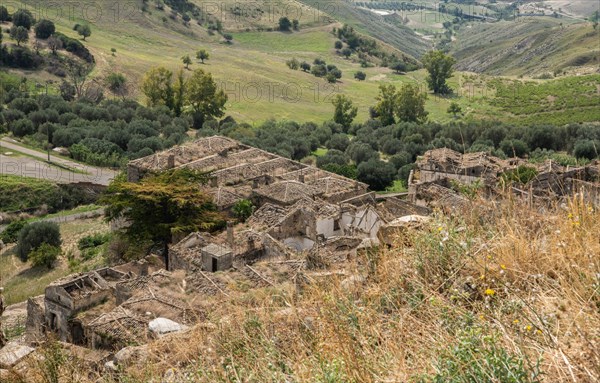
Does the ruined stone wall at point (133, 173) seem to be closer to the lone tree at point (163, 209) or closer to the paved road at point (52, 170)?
the lone tree at point (163, 209)

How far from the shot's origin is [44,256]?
103ft

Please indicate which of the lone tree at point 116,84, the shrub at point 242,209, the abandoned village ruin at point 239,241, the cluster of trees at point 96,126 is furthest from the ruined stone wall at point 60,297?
the lone tree at point 116,84

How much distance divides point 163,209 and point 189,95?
39947mm

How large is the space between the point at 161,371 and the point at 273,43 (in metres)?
114

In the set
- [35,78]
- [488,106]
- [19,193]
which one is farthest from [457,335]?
[488,106]

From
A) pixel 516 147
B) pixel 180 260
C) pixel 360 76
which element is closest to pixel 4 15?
pixel 360 76

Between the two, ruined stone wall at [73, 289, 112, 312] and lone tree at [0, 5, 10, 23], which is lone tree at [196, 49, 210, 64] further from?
ruined stone wall at [73, 289, 112, 312]

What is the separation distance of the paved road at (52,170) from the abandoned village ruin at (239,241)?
10869mm

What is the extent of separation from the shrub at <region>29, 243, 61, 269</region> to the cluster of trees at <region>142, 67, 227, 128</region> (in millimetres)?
33687

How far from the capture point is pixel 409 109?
236 feet

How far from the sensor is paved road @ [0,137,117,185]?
147 feet

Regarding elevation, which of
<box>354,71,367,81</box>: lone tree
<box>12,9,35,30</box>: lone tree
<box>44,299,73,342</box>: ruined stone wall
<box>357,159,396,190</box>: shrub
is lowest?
<box>354,71,367,81</box>: lone tree

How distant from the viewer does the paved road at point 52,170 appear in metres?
44.9

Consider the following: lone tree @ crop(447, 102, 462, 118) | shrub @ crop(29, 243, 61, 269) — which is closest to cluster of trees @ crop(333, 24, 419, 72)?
lone tree @ crop(447, 102, 462, 118)
